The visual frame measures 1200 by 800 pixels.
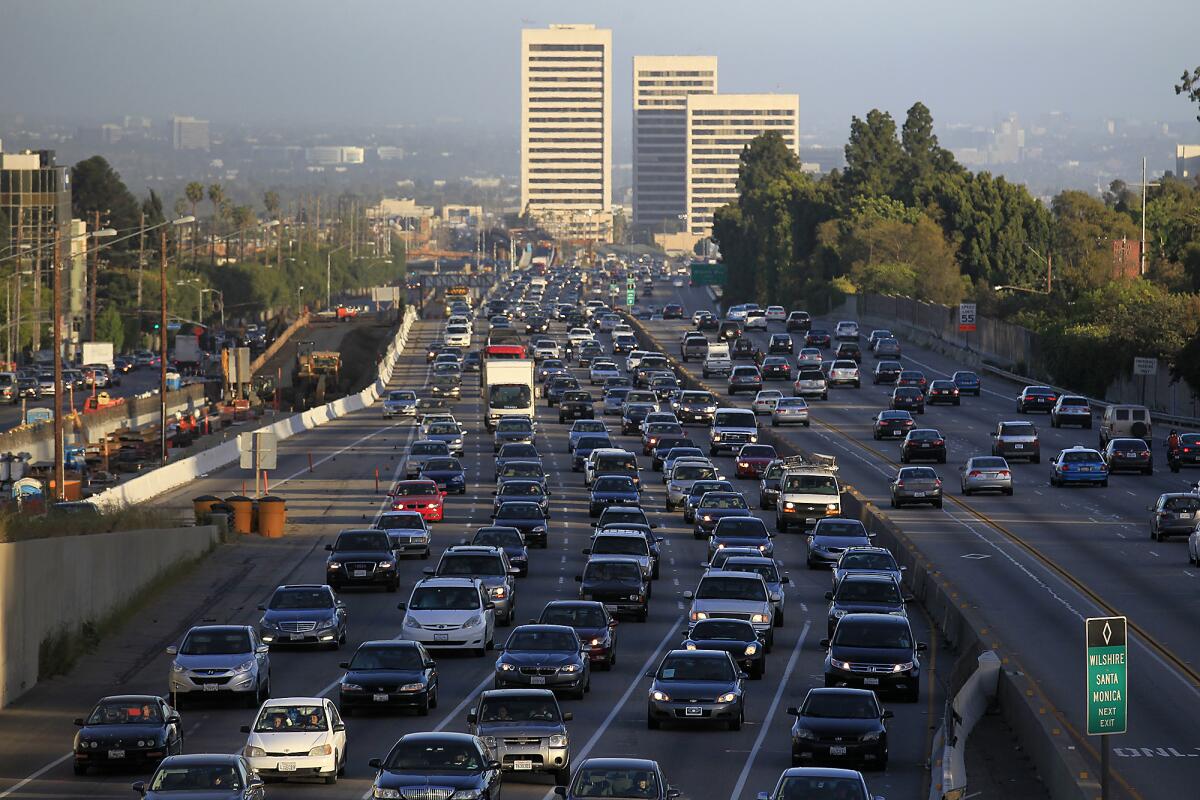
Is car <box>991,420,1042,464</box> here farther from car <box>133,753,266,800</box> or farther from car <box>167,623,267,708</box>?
car <box>133,753,266,800</box>

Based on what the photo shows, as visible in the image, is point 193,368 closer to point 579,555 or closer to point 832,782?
point 579,555

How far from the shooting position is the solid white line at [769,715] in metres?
27.1

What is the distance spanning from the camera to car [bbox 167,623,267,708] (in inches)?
1277

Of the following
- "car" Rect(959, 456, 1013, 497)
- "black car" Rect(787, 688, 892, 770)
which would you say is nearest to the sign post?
"black car" Rect(787, 688, 892, 770)

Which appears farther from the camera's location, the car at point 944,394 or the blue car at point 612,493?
the car at point 944,394

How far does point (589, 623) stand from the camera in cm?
3662

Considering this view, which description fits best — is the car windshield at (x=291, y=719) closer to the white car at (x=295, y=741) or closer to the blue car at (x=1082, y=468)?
the white car at (x=295, y=741)

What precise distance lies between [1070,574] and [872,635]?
15290 millimetres

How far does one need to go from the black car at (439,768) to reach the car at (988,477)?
41813mm

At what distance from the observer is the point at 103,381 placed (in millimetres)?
139125

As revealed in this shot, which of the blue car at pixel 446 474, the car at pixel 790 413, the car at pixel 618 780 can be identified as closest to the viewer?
the car at pixel 618 780

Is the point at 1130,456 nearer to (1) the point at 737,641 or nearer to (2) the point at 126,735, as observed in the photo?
(1) the point at 737,641

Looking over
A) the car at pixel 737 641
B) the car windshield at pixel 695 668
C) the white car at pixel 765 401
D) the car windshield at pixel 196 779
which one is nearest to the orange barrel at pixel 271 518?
the car at pixel 737 641

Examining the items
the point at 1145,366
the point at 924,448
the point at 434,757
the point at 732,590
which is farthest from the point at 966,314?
the point at 434,757
